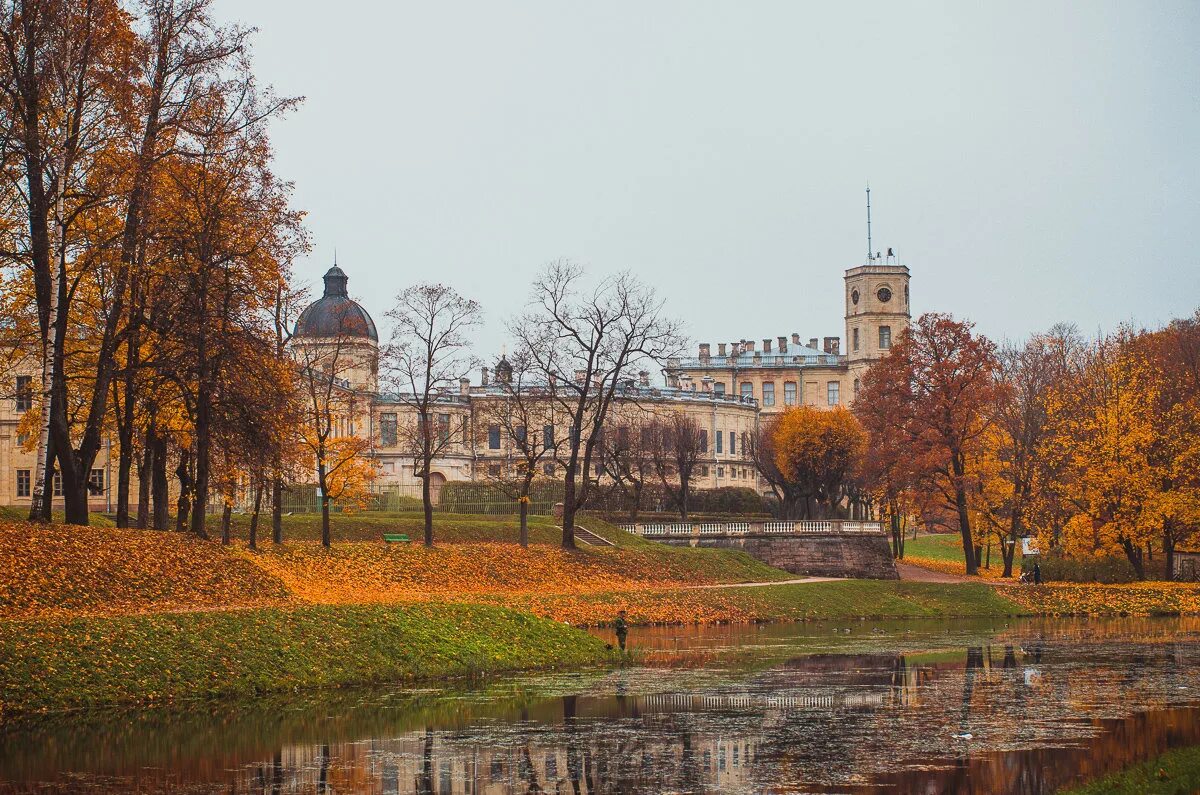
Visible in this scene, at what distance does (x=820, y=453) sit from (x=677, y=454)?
8.52 m

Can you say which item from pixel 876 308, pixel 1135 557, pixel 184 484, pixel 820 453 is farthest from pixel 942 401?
pixel 876 308

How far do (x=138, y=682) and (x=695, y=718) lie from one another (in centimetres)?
904

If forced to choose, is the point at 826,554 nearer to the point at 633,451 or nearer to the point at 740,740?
the point at 633,451

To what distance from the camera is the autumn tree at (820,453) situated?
239 feet

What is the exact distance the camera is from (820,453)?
72.8 m

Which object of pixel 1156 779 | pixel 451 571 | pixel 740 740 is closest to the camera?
pixel 1156 779

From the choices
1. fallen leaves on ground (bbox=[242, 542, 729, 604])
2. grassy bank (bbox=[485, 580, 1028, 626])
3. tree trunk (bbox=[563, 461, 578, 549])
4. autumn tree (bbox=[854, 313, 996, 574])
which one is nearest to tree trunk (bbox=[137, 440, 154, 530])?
fallen leaves on ground (bbox=[242, 542, 729, 604])

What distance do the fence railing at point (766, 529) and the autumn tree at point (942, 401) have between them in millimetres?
3717

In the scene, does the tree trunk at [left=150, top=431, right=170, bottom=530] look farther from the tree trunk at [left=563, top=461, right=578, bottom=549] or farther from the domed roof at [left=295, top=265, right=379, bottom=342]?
the tree trunk at [left=563, top=461, right=578, bottom=549]

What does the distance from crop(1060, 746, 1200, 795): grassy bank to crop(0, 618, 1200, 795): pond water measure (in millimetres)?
569

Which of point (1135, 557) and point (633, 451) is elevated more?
point (633, 451)

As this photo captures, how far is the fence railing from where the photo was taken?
60.5 m

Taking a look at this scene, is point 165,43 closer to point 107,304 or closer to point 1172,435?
Answer: point 107,304

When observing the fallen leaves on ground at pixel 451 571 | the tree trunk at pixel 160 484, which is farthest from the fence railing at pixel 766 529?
the tree trunk at pixel 160 484
